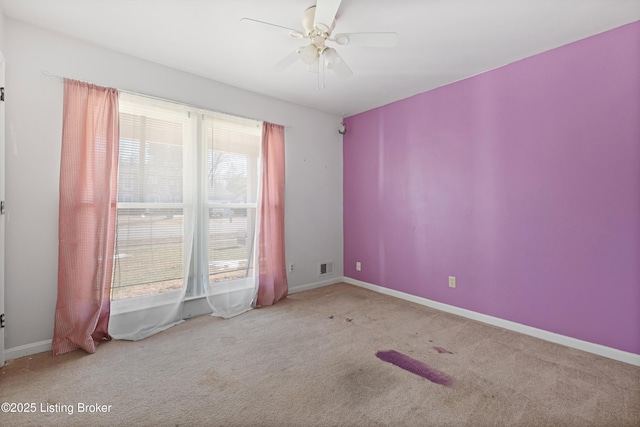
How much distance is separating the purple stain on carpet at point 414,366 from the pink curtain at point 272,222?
163 centimetres

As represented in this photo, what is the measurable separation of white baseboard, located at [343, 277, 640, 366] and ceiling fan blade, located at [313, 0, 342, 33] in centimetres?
306

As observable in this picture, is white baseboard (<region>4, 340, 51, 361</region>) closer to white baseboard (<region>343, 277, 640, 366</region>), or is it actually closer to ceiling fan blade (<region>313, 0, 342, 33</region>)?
ceiling fan blade (<region>313, 0, 342, 33</region>)

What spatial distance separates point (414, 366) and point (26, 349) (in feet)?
9.84

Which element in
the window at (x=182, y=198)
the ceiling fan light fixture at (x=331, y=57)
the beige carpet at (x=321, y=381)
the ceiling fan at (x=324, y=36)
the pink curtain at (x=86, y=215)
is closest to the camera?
the beige carpet at (x=321, y=381)

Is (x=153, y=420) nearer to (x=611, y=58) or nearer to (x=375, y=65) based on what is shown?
(x=375, y=65)

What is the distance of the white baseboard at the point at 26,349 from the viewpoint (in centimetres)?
217

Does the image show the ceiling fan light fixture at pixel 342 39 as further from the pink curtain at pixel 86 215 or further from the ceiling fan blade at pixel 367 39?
the pink curtain at pixel 86 215

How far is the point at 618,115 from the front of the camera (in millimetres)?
2236

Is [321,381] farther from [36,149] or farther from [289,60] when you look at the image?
[36,149]

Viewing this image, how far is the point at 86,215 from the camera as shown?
2.40 m

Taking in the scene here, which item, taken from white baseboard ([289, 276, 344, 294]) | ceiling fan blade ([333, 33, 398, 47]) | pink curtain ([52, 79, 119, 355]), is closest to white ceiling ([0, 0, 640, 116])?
ceiling fan blade ([333, 33, 398, 47])

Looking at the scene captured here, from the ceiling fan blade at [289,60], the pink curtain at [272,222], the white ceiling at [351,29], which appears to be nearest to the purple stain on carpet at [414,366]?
the pink curtain at [272,222]

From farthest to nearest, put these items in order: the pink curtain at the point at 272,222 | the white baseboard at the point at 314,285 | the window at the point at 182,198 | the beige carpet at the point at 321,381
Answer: the white baseboard at the point at 314,285
the pink curtain at the point at 272,222
the window at the point at 182,198
the beige carpet at the point at 321,381

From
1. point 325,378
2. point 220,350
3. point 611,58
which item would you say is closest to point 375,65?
point 611,58
